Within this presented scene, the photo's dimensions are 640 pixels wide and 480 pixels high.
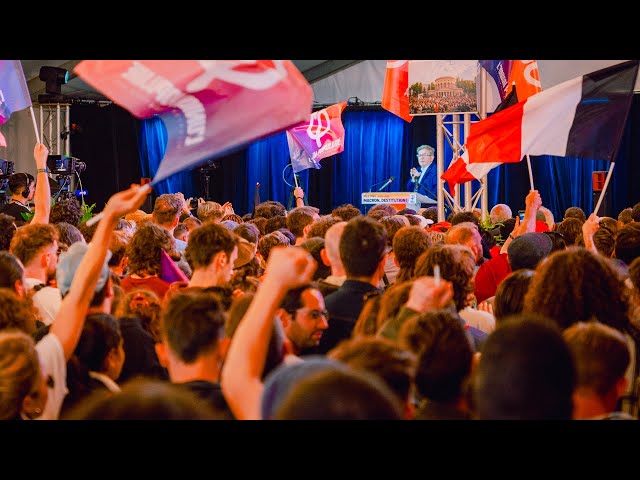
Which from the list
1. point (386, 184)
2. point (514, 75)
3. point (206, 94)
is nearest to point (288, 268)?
point (206, 94)

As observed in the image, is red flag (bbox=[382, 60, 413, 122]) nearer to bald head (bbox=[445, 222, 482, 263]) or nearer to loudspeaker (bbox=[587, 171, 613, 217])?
loudspeaker (bbox=[587, 171, 613, 217])

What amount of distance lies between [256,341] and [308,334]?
1.14 m

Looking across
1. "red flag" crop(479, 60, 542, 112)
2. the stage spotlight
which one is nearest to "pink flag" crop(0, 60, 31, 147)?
the stage spotlight

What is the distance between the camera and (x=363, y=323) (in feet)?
11.3

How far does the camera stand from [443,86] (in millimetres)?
11555

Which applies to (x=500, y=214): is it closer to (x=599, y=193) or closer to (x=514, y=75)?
(x=514, y=75)

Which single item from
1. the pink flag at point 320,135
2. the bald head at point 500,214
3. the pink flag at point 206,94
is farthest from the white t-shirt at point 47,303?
the pink flag at point 320,135

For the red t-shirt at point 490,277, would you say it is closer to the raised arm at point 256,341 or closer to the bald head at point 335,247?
the bald head at point 335,247

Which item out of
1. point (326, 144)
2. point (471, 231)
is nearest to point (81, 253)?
point (471, 231)

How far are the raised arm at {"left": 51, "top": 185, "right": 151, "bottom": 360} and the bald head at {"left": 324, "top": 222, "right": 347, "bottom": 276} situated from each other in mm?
1479

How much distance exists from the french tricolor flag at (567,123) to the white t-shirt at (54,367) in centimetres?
393

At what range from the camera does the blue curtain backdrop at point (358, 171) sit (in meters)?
19.5

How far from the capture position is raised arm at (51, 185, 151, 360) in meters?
2.89

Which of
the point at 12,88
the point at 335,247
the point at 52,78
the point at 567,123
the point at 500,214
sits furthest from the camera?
the point at 52,78
